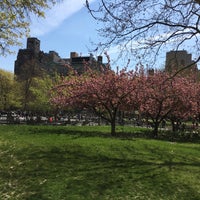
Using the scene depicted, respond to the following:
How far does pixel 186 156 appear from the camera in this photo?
1181 cm

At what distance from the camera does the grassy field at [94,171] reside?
7.08m

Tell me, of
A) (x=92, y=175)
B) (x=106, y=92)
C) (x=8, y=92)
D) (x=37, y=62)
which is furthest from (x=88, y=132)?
(x=37, y=62)

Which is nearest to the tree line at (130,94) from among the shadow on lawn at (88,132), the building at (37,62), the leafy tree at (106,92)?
the leafy tree at (106,92)

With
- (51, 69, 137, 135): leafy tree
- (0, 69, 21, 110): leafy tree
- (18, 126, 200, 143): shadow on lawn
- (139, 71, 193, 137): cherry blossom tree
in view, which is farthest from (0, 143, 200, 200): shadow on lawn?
(0, 69, 21, 110): leafy tree

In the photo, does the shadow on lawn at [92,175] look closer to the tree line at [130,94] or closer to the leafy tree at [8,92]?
the tree line at [130,94]

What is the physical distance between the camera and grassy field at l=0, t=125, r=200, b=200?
7082 mm

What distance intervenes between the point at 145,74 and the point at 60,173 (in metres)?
16.4

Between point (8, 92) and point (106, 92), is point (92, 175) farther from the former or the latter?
point (8, 92)

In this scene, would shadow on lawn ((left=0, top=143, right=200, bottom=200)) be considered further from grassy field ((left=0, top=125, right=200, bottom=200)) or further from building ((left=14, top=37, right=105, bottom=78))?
building ((left=14, top=37, right=105, bottom=78))

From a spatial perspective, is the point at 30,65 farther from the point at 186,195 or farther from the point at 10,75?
the point at 186,195

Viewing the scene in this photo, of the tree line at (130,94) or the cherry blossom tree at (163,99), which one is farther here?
the cherry blossom tree at (163,99)

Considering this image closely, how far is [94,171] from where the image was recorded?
28.2ft

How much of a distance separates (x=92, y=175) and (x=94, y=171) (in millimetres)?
362

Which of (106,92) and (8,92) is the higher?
(8,92)
